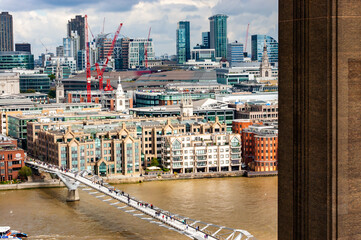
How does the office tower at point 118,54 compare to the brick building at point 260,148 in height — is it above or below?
above

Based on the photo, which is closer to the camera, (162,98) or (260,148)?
(260,148)

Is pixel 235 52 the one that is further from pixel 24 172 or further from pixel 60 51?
pixel 24 172

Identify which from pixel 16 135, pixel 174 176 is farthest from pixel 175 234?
pixel 16 135

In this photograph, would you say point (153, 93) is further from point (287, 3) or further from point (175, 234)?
point (287, 3)

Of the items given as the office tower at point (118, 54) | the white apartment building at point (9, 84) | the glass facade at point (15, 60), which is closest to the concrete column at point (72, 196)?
the white apartment building at point (9, 84)

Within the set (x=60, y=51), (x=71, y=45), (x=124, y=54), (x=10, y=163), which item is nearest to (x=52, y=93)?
(x=10, y=163)

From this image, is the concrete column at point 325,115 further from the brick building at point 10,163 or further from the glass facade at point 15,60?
the glass facade at point 15,60
